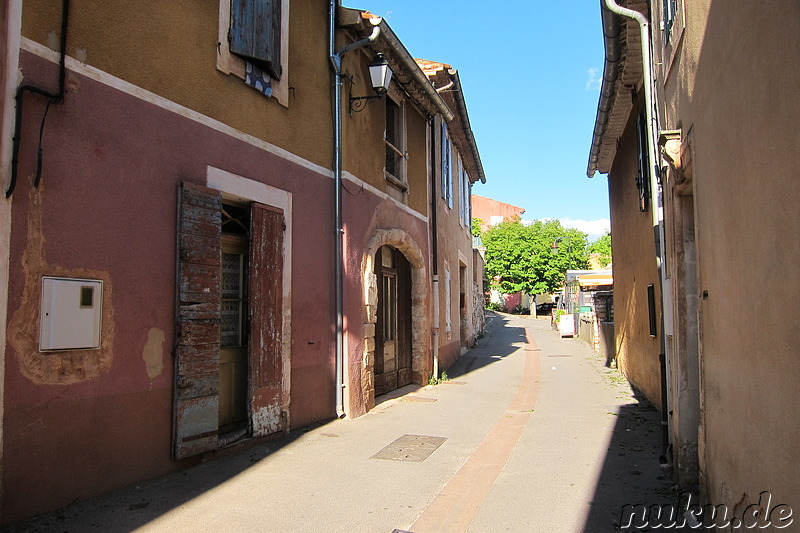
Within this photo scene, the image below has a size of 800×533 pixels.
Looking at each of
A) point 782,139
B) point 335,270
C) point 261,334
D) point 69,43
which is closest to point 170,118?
point 69,43

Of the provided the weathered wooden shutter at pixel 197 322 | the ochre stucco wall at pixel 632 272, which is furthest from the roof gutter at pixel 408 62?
the weathered wooden shutter at pixel 197 322

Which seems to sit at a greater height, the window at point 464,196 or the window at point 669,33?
the window at point 464,196

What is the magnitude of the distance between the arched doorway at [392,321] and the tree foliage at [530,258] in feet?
118

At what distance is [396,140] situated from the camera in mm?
10430

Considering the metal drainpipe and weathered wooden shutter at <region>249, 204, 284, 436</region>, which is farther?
weathered wooden shutter at <region>249, 204, 284, 436</region>

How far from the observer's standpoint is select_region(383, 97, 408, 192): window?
1036cm

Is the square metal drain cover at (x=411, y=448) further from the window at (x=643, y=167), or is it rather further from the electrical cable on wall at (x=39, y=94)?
the window at (x=643, y=167)

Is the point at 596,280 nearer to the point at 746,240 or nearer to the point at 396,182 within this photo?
the point at 396,182

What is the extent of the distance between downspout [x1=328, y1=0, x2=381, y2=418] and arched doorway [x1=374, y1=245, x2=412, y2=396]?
1.63 meters

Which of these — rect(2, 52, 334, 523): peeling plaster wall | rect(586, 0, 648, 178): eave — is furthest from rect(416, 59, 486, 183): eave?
rect(2, 52, 334, 523): peeling plaster wall

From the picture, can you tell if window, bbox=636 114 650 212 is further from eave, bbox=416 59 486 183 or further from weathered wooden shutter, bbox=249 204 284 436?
weathered wooden shutter, bbox=249 204 284 436

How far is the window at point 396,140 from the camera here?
10.4 meters

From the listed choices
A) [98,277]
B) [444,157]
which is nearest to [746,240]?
[98,277]

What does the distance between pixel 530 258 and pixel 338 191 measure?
3964cm
